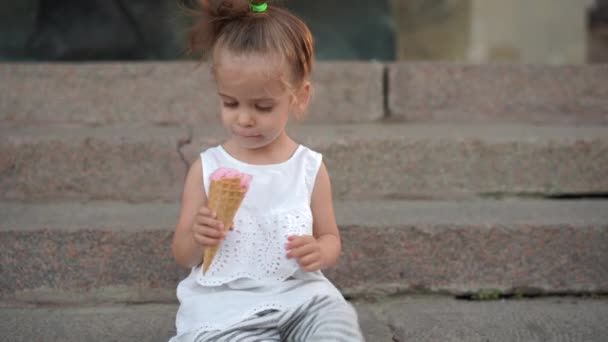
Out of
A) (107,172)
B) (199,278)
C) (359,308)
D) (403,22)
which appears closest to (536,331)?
(359,308)

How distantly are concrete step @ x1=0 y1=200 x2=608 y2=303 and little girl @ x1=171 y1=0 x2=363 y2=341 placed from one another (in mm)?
516

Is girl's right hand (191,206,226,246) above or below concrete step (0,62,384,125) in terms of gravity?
below

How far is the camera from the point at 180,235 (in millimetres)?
2021

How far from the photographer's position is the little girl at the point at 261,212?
6.12 ft

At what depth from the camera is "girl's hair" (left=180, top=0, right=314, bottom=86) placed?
187 centimetres

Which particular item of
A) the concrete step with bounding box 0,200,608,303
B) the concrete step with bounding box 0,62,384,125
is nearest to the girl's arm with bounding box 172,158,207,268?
the concrete step with bounding box 0,200,608,303

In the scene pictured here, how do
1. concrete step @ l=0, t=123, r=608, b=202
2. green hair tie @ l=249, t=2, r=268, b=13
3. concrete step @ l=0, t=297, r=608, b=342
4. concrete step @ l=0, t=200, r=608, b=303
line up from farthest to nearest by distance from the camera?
concrete step @ l=0, t=123, r=608, b=202 < concrete step @ l=0, t=200, r=608, b=303 < concrete step @ l=0, t=297, r=608, b=342 < green hair tie @ l=249, t=2, r=268, b=13

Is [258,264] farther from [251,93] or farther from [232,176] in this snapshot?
[251,93]

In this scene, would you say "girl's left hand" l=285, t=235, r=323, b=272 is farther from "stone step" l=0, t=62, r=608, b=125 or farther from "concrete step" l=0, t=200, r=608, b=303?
"stone step" l=0, t=62, r=608, b=125

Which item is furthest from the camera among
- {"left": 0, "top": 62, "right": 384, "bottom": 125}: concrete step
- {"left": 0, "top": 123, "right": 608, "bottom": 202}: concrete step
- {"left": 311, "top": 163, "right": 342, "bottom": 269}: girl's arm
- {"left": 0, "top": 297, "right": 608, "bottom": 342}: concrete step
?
{"left": 0, "top": 62, "right": 384, "bottom": 125}: concrete step

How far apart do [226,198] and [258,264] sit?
0.29m

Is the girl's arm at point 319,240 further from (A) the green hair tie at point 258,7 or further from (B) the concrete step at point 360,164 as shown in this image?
(B) the concrete step at point 360,164

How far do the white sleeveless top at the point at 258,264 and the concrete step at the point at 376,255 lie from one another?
55 centimetres

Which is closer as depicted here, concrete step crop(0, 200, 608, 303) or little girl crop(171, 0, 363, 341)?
little girl crop(171, 0, 363, 341)
